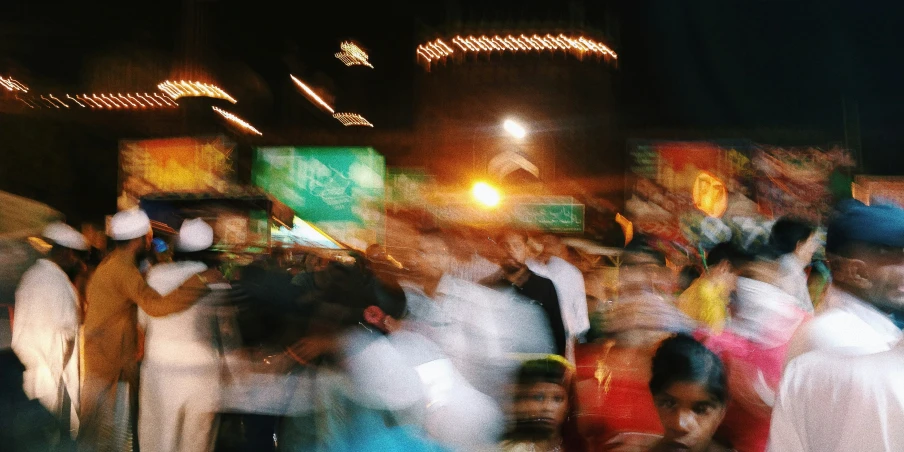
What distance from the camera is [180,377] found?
4.84 meters

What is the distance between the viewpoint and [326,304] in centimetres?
380

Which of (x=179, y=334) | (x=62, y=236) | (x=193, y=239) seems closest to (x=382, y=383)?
(x=179, y=334)

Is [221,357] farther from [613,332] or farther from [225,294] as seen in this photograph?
[613,332]

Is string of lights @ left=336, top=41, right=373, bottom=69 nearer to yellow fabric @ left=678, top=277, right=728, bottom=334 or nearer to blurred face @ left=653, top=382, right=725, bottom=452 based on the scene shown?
yellow fabric @ left=678, top=277, right=728, bottom=334

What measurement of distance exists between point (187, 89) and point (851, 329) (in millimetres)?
18131

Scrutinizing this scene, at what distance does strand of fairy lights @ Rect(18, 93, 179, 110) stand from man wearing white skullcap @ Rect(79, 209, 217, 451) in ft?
49.7

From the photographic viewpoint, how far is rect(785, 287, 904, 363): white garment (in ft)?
7.63

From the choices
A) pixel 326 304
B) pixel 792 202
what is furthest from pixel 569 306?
pixel 792 202

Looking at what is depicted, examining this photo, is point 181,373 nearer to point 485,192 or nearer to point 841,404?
point 841,404

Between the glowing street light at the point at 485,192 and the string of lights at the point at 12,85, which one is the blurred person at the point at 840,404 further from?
the glowing street light at the point at 485,192

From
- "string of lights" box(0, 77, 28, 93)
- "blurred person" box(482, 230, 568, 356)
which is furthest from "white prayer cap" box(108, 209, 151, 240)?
"string of lights" box(0, 77, 28, 93)

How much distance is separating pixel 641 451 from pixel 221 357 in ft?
9.16

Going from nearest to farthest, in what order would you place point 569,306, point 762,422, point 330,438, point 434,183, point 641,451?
1. point 641,451
2. point 762,422
3. point 330,438
4. point 569,306
5. point 434,183

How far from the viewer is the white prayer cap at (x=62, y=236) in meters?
5.71
